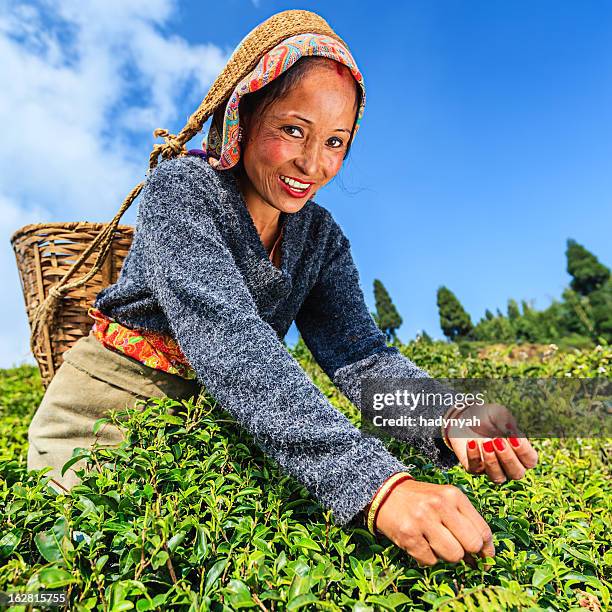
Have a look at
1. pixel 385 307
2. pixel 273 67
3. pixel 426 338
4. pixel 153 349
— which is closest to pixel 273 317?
pixel 153 349

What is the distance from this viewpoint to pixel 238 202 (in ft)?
6.75

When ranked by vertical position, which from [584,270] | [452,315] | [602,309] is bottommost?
[602,309]

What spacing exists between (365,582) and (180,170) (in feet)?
4.70

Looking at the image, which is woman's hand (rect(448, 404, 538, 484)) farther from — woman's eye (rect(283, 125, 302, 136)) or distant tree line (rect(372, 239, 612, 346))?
distant tree line (rect(372, 239, 612, 346))

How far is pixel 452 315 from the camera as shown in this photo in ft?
84.6

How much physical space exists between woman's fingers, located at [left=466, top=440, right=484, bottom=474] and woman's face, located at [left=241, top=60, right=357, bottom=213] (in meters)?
1.03

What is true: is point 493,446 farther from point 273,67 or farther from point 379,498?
point 273,67

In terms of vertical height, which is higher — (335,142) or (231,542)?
(335,142)

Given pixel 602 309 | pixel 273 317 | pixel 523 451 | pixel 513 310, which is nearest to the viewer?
pixel 523 451

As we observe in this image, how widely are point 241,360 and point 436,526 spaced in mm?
652

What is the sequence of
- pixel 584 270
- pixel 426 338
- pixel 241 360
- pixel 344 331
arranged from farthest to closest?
pixel 584 270 < pixel 426 338 < pixel 344 331 < pixel 241 360

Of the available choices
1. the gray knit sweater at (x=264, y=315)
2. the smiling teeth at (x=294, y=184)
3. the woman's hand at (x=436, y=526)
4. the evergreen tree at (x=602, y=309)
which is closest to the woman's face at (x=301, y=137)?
the smiling teeth at (x=294, y=184)

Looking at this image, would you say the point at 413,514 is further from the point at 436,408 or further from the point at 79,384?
the point at 79,384

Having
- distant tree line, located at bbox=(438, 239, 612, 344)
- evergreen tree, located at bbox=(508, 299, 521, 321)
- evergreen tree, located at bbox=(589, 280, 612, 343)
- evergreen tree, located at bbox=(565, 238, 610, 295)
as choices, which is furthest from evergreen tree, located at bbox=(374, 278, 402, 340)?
evergreen tree, located at bbox=(565, 238, 610, 295)
